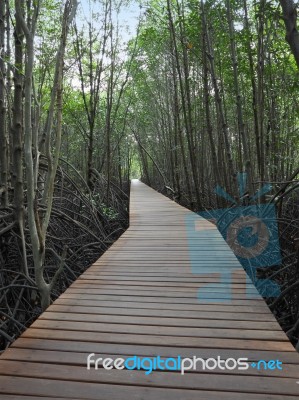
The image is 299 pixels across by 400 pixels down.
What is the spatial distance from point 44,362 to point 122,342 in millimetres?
322

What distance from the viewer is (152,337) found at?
157cm

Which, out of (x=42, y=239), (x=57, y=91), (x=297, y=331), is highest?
(x=57, y=91)

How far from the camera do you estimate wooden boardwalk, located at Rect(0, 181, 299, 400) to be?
1.20 meters

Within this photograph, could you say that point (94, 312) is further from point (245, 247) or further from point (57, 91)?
point (245, 247)

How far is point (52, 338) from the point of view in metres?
1.55

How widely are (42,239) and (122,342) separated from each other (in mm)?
866

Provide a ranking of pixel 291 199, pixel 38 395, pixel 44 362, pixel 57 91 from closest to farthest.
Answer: pixel 38 395 → pixel 44 362 → pixel 57 91 → pixel 291 199

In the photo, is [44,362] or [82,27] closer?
[44,362]

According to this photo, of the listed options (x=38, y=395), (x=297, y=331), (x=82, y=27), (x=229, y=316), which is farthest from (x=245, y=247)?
(x=82, y=27)

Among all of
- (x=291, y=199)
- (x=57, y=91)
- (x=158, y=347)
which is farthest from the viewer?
(x=291, y=199)

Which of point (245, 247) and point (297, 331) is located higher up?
point (245, 247)

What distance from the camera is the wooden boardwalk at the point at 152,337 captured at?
3.95ft

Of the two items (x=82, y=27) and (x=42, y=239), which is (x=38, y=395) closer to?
(x=42, y=239)

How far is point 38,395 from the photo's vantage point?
1163mm
